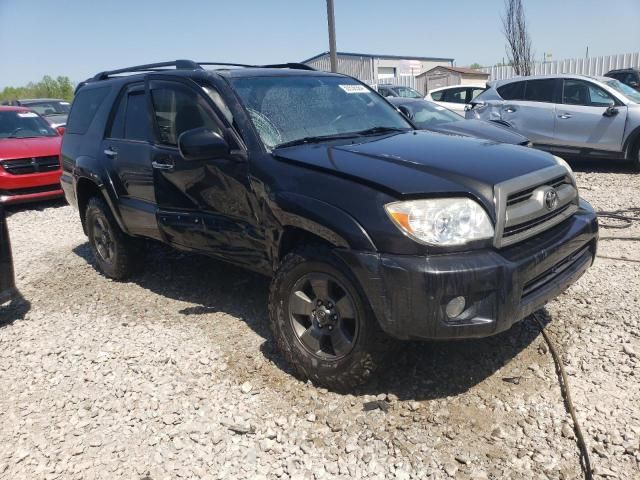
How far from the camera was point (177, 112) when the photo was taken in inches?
152

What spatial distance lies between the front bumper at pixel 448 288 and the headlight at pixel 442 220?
9cm

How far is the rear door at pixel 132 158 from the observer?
164 inches

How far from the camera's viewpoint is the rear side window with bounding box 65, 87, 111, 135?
16.3 ft

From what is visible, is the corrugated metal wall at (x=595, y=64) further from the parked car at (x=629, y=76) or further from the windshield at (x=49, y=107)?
the windshield at (x=49, y=107)

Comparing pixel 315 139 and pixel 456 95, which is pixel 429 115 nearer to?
pixel 456 95

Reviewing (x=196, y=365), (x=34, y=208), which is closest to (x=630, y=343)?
(x=196, y=365)

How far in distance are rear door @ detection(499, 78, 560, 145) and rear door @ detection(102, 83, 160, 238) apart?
7562 millimetres

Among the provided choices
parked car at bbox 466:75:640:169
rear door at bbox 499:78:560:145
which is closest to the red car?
parked car at bbox 466:75:640:169

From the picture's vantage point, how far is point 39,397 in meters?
3.20

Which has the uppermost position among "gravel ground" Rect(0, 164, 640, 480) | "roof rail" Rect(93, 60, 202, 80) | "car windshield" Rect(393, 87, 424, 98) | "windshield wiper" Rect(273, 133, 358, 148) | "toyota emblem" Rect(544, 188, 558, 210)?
"roof rail" Rect(93, 60, 202, 80)

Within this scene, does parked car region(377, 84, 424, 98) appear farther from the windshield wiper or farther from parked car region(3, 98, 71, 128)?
the windshield wiper

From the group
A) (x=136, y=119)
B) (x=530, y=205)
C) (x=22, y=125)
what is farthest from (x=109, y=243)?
(x=22, y=125)

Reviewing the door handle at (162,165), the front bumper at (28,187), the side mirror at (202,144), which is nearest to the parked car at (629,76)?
the front bumper at (28,187)

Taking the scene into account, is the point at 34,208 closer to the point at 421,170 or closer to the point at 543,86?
the point at 421,170
